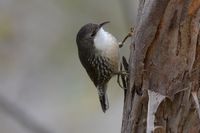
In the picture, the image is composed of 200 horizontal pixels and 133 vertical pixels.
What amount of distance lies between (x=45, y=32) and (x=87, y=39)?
3.51 meters

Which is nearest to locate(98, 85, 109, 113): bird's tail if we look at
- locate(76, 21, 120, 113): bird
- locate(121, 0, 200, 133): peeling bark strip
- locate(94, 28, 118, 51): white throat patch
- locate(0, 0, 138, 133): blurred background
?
locate(76, 21, 120, 113): bird

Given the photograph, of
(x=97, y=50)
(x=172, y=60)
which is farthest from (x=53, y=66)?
(x=172, y=60)

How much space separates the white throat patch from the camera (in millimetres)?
4402

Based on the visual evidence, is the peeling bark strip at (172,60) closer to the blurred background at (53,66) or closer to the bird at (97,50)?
the bird at (97,50)

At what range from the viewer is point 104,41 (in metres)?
4.45

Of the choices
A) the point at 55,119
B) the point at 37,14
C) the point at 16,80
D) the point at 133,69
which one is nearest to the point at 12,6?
the point at 37,14

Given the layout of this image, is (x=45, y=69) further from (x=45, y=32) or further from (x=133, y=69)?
(x=133, y=69)

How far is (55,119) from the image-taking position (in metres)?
7.95

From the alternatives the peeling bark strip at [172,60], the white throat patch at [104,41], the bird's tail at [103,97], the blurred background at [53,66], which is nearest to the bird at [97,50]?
the white throat patch at [104,41]

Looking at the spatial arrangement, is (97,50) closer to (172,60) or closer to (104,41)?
(104,41)

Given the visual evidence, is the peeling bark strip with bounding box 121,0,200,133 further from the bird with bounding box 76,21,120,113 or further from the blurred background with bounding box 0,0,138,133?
the blurred background with bounding box 0,0,138,133

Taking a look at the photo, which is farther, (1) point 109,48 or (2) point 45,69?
(2) point 45,69

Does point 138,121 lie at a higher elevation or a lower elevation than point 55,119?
higher

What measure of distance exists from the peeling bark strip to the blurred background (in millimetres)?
4210
